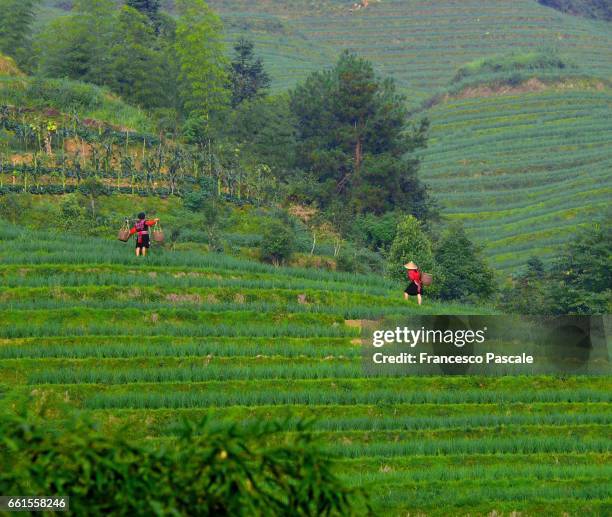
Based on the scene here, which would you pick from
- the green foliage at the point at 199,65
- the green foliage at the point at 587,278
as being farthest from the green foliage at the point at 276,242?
the green foliage at the point at 199,65

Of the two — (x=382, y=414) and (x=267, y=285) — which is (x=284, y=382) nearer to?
(x=382, y=414)

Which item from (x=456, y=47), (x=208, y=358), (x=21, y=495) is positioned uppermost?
(x=456, y=47)

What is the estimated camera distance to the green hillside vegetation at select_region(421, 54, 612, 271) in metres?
56.3

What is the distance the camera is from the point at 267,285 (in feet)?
93.7

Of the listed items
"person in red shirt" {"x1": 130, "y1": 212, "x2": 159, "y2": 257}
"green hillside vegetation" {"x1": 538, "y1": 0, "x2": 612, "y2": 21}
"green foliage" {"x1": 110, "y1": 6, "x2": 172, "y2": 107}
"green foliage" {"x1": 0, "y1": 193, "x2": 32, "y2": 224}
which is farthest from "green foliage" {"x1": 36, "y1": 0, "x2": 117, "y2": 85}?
"green hillside vegetation" {"x1": 538, "y1": 0, "x2": 612, "y2": 21}

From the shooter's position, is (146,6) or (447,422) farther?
(146,6)

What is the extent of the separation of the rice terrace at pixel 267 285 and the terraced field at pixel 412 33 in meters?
18.6

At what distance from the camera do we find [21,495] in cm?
820

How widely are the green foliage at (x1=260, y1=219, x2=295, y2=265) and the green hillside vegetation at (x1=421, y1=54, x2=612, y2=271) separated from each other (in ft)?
62.2

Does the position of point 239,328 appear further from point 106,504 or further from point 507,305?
point 106,504

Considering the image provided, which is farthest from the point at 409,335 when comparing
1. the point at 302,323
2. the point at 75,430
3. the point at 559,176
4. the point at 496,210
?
the point at 559,176

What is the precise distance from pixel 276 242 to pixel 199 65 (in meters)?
18.8

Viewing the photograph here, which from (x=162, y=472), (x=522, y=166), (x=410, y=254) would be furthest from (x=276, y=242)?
(x=522, y=166)

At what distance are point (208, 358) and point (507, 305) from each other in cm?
1478
